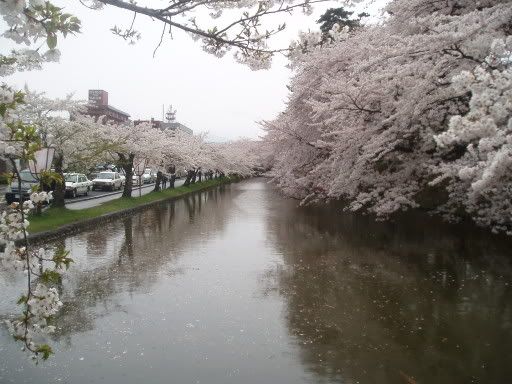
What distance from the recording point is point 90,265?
1048cm

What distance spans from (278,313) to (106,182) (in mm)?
29023

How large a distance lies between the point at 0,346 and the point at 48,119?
14.5 metres

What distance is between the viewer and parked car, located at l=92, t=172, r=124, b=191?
33.6 meters

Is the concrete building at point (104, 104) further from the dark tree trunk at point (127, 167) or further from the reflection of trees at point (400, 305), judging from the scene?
the reflection of trees at point (400, 305)

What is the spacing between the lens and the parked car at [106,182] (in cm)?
3362

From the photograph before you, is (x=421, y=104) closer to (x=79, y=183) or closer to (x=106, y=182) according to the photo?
(x=79, y=183)

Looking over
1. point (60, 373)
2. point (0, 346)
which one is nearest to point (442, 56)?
point (60, 373)

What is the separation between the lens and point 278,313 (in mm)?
7461

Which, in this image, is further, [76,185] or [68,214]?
[76,185]

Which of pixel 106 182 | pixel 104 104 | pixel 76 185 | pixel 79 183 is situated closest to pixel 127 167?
pixel 76 185

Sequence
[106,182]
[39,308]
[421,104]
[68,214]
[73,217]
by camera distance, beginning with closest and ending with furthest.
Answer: [39,308] → [421,104] → [73,217] → [68,214] → [106,182]

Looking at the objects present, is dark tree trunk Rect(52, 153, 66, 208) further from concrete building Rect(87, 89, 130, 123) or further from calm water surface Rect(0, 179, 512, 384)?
concrete building Rect(87, 89, 130, 123)

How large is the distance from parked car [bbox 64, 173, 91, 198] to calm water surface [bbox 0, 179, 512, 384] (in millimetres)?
13241

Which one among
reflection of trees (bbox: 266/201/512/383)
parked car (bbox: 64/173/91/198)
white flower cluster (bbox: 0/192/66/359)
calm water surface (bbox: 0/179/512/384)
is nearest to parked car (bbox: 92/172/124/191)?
parked car (bbox: 64/173/91/198)
